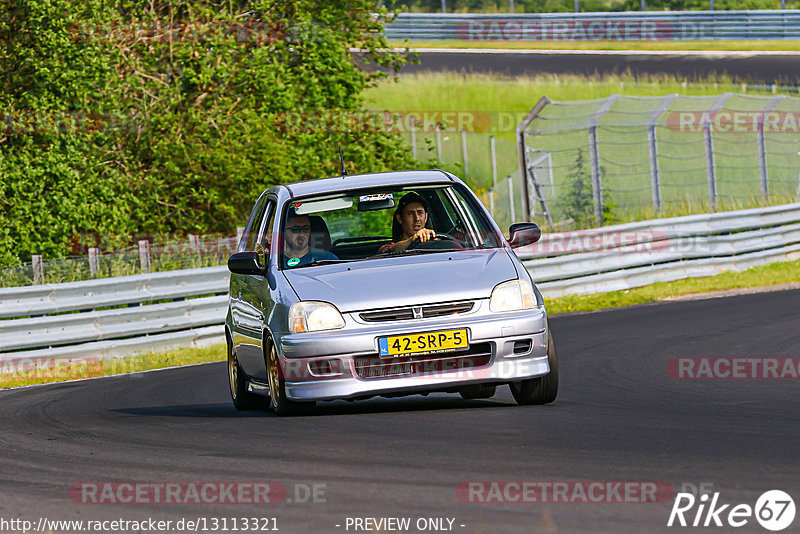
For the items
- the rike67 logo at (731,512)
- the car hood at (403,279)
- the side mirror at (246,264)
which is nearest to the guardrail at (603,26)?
the side mirror at (246,264)

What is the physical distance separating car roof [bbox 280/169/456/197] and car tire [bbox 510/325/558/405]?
1.67 m

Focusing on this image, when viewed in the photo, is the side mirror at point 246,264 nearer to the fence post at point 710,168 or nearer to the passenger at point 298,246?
the passenger at point 298,246

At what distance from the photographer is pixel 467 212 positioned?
9.96 m

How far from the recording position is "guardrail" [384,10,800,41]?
150 feet

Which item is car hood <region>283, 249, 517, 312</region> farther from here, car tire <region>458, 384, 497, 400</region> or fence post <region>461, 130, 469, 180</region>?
fence post <region>461, 130, 469, 180</region>

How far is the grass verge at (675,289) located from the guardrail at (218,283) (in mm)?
345

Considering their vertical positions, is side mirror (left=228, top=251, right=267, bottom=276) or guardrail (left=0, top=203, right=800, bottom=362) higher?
side mirror (left=228, top=251, right=267, bottom=276)

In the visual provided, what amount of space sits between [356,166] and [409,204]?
56.5 feet

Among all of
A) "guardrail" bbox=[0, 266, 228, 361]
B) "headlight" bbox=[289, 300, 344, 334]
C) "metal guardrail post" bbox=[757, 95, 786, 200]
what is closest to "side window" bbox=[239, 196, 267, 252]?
"headlight" bbox=[289, 300, 344, 334]

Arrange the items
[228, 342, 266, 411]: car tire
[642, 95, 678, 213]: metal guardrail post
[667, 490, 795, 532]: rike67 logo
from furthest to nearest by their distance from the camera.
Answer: [642, 95, 678, 213]: metal guardrail post, [228, 342, 266, 411]: car tire, [667, 490, 795, 532]: rike67 logo

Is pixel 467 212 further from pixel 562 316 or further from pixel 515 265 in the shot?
pixel 562 316

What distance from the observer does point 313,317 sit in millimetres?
8609

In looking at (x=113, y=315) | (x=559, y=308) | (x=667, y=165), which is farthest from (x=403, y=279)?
(x=667, y=165)

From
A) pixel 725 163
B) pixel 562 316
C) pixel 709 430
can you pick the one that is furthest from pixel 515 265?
pixel 725 163
